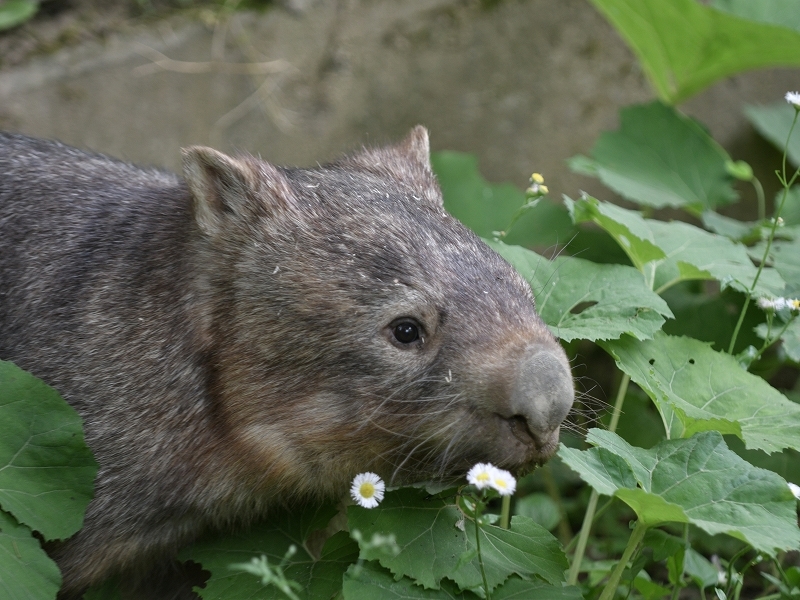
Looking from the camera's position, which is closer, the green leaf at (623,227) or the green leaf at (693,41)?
the green leaf at (623,227)

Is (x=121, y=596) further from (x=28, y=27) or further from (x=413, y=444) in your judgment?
(x=28, y=27)

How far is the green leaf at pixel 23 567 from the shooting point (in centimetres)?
313

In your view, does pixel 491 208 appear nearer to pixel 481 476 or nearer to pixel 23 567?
pixel 481 476

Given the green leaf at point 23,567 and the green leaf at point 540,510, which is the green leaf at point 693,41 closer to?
the green leaf at point 540,510

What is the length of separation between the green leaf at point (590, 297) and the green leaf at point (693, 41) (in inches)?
89.4

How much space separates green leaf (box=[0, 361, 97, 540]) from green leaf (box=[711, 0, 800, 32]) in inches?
191

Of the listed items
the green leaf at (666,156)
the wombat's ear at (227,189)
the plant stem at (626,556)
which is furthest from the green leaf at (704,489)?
the green leaf at (666,156)

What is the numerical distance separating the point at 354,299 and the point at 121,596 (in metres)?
1.72

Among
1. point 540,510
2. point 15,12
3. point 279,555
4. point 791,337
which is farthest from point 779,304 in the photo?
point 15,12

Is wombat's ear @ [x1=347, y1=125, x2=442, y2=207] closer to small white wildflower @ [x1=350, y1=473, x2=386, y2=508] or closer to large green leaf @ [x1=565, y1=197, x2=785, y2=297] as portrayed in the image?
large green leaf @ [x1=565, y1=197, x2=785, y2=297]

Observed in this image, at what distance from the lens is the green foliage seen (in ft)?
10.6

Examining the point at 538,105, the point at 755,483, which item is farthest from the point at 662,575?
the point at 538,105

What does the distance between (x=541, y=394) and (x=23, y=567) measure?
1.87 m

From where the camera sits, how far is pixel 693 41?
19.0 ft
